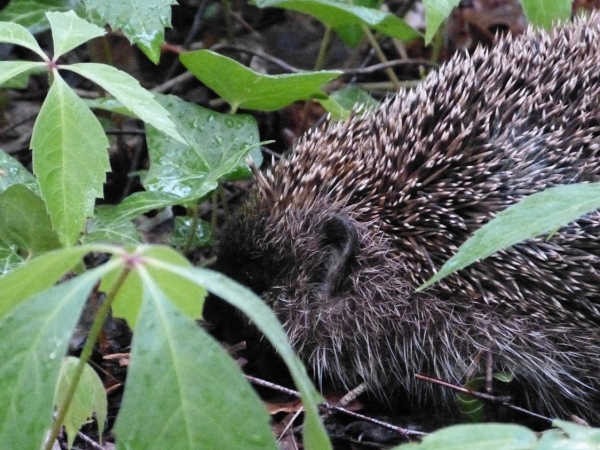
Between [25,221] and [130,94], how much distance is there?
73cm

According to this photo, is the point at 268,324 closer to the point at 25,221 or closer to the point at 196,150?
the point at 25,221

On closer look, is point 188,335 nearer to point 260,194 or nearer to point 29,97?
point 260,194

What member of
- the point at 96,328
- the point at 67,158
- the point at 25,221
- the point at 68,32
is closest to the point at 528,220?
the point at 96,328

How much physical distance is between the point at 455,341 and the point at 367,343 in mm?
331

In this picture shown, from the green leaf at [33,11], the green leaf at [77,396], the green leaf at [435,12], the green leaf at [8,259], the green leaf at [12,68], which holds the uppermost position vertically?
the green leaf at [33,11]

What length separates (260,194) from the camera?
334cm

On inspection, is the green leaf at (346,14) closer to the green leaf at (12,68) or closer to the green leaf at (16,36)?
the green leaf at (16,36)

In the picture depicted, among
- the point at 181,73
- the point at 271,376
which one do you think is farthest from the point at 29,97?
the point at 271,376

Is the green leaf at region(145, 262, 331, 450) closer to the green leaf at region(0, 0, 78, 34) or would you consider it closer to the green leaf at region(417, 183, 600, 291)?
the green leaf at region(417, 183, 600, 291)

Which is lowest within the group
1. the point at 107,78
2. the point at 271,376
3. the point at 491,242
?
the point at 271,376

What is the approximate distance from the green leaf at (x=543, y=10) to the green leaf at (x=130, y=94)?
6.05 feet

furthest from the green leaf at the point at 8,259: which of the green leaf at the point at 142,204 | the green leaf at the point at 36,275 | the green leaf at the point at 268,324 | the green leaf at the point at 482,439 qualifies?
the green leaf at the point at 482,439

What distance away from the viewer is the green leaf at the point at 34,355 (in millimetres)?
1453

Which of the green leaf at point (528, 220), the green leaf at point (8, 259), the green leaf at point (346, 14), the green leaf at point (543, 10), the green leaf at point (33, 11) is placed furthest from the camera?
the green leaf at point (33, 11)
